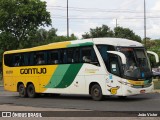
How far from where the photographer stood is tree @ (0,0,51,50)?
205 ft

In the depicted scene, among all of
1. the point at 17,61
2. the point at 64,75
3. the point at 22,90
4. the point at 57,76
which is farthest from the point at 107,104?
the point at 17,61

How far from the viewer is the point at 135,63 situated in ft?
72.3

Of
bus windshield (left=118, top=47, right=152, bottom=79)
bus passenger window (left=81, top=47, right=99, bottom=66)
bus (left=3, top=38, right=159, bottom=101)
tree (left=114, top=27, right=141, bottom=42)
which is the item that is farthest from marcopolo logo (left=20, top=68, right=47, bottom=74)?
tree (left=114, top=27, right=141, bottom=42)

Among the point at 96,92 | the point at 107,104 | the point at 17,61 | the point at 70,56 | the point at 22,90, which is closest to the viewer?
the point at 107,104

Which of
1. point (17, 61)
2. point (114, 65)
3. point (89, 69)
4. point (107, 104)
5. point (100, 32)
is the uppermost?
point (100, 32)

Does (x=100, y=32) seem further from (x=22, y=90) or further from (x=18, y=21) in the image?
(x=22, y=90)

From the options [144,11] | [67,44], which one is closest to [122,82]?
[67,44]

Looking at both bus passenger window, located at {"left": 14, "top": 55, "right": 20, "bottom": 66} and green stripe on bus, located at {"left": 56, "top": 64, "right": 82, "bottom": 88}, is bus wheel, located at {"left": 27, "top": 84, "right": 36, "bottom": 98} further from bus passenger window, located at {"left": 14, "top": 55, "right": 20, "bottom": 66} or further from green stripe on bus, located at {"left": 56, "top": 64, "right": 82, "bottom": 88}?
green stripe on bus, located at {"left": 56, "top": 64, "right": 82, "bottom": 88}

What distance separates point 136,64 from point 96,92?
8.44 ft

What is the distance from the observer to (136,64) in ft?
72.3

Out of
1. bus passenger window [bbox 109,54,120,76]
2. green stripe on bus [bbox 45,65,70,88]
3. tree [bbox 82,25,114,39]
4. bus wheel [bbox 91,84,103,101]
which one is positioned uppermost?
tree [bbox 82,25,114,39]

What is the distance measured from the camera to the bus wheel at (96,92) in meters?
22.6

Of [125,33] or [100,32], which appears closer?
[100,32]

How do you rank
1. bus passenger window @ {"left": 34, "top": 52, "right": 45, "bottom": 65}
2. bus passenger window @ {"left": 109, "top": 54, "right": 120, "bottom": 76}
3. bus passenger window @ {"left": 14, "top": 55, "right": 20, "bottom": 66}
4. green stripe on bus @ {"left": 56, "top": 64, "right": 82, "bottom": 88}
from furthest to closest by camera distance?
bus passenger window @ {"left": 14, "top": 55, "right": 20, "bottom": 66} < bus passenger window @ {"left": 34, "top": 52, "right": 45, "bottom": 65} < green stripe on bus @ {"left": 56, "top": 64, "right": 82, "bottom": 88} < bus passenger window @ {"left": 109, "top": 54, "right": 120, "bottom": 76}
